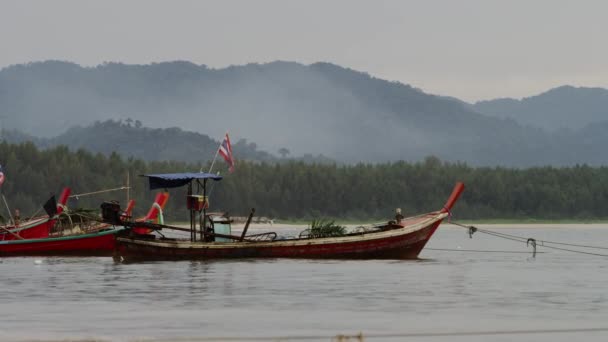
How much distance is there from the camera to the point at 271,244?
5594cm

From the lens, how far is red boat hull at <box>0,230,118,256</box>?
199 feet

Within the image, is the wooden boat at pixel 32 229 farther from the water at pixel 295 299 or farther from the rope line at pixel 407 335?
the rope line at pixel 407 335

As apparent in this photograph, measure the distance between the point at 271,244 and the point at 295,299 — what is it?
18.2 m

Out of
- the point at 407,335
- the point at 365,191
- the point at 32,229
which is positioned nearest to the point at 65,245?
the point at 32,229

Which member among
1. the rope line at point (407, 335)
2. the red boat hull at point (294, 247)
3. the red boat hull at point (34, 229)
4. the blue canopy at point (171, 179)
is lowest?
the rope line at point (407, 335)

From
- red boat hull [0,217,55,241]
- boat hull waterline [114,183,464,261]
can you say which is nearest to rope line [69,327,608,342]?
boat hull waterline [114,183,464,261]

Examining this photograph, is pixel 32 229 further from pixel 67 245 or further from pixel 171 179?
pixel 171 179

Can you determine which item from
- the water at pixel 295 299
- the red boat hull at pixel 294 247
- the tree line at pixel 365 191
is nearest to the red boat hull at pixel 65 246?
the water at pixel 295 299

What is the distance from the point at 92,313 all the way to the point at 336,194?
6087 inches

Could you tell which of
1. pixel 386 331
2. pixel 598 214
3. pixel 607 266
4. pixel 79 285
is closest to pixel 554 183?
pixel 598 214

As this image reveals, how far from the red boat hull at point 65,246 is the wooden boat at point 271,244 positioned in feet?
11.6

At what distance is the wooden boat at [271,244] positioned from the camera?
55.3 meters

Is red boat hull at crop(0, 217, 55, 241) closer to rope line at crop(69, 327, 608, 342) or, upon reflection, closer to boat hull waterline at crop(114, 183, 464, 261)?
boat hull waterline at crop(114, 183, 464, 261)

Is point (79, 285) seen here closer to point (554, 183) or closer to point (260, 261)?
point (260, 261)
